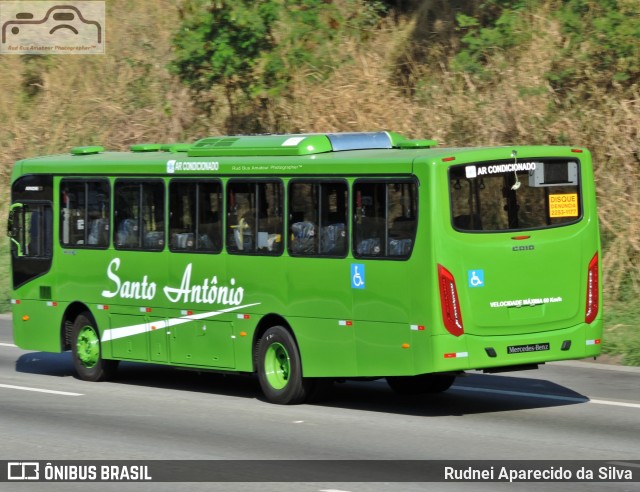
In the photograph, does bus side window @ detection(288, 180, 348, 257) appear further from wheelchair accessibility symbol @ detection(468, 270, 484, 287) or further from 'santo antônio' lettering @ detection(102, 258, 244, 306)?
wheelchair accessibility symbol @ detection(468, 270, 484, 287)

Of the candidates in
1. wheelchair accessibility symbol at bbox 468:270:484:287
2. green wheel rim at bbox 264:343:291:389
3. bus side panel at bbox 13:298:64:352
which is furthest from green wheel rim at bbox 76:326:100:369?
wheelchair accessibility symbol at bbox 468:270:484:287

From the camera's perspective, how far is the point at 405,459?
35.4 ft

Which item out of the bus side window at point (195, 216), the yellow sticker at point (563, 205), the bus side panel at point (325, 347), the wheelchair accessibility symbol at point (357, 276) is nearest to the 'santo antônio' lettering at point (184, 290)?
the bus side window at point (195, 216)

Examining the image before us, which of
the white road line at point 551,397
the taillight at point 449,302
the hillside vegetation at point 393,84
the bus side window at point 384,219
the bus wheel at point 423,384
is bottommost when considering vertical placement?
the white road line at point 551,397

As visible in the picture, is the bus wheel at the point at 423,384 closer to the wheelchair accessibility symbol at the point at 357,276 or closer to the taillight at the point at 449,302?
the wheelchair accessibility symbol at the point at 357,276

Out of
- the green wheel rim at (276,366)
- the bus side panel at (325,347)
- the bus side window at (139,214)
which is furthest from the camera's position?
the bus side window at (139,214)

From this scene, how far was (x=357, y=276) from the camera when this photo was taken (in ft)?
44.1

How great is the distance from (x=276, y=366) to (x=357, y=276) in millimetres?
1696

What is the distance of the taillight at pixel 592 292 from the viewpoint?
1360cm

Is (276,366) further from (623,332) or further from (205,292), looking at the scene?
(623,332)

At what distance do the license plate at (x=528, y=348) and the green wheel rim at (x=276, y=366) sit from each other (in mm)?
2626

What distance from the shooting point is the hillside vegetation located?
2205 cm

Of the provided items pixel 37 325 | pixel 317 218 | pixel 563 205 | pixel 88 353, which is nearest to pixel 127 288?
pixel 88 353

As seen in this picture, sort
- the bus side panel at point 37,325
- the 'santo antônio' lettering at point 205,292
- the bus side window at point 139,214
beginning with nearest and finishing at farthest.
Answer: the 'santo antônio' lettering at point 205,292 → the bus side window at point 139,214 → the bus side panel at point 37,325
